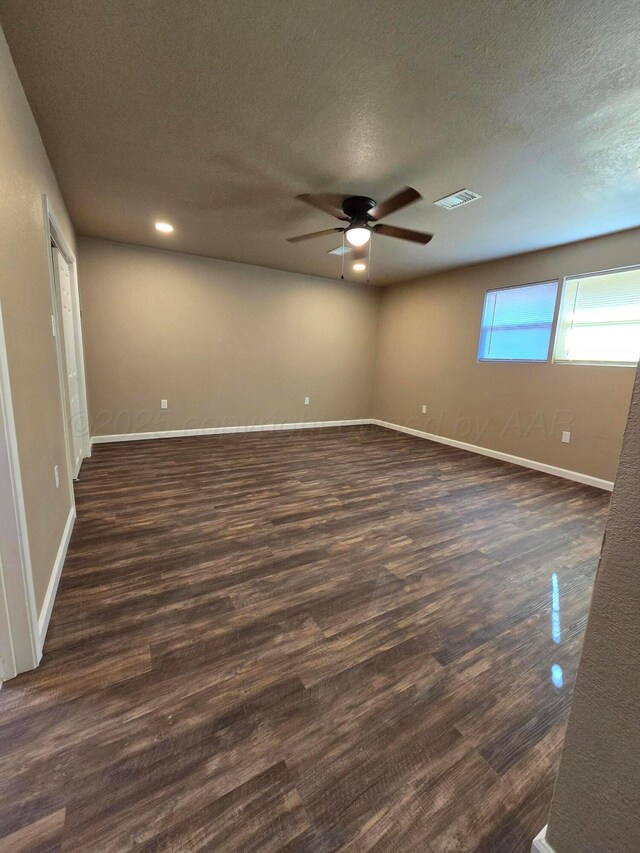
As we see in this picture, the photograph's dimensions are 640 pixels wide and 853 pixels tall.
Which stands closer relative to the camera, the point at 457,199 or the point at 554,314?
the point at 457,199

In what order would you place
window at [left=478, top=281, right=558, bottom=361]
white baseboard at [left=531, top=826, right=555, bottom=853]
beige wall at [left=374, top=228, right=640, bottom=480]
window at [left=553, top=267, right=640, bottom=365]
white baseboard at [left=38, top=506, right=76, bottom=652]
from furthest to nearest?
window at [left=478, top=281, right=558, bottom=361] → beige wall at [left=374, top=228, right=640, bottom=480] → window at [left=553, top=267, right=640, bottom=365] → white baseboard at [left=38, top=506, right=76, bottom=652] → white baseboard at [left=531, top=826, right=555, bottom=853]

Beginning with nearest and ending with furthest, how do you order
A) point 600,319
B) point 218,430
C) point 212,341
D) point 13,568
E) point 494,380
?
point 13,568 → point 600,319 → point 494,380 → point 212,341 → point 218,430

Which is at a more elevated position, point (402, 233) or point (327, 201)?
point (327, 201)

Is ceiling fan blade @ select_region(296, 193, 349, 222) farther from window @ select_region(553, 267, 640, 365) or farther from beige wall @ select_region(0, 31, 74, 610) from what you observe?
window @ select_region(553, 267, 640, 365)

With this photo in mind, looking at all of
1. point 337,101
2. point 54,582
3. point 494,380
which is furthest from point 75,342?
point 494,380

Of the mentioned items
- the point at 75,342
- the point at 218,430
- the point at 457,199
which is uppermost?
the point at 457,199

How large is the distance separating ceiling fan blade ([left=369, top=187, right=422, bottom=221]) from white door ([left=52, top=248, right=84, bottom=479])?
264 cm

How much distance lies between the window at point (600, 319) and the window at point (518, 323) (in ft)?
0.54

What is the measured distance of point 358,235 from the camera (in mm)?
2945

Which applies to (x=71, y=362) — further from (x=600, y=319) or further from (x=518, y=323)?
(x=600, y=319)

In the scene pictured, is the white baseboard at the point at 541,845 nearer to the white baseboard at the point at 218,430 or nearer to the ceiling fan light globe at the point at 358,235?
the ceiling fan light globe at the point at 358,235

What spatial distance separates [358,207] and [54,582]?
129 inches

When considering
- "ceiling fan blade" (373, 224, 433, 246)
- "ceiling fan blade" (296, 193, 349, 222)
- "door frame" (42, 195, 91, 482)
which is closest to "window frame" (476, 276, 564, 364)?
"ceiling fan blade" (373, 224, 433, 246)

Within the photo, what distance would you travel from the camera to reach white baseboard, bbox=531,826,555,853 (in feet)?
2.91
